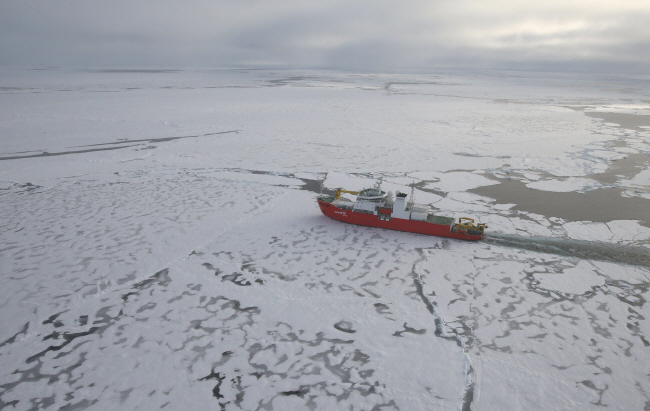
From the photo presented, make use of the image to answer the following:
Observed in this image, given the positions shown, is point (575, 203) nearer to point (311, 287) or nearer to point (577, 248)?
point (577, 248)

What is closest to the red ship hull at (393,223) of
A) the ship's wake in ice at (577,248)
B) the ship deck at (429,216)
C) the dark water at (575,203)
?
the ship deck at (429,216)

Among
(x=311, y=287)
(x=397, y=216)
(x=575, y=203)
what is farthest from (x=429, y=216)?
(x=575, y=203)

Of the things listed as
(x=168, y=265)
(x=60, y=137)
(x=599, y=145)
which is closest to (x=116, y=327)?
(x=168, y=265)

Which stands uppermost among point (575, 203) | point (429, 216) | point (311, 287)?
point (429, 216)

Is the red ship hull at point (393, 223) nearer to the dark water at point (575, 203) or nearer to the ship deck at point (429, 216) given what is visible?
the ship deck at point (429, 216)

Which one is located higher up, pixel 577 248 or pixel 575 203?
pixel 575 203

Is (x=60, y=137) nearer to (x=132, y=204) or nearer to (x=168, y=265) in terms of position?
(x=132, y=204)
